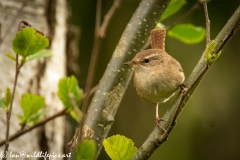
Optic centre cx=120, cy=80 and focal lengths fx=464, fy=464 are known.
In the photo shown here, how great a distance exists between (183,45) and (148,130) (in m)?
1.22

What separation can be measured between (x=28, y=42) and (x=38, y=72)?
3.40 feet

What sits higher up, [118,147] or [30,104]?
[118,147]

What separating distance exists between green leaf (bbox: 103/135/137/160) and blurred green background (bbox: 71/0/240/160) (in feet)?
13.7

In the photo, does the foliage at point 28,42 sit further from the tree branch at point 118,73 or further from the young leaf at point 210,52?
the young leaf at point 210,52

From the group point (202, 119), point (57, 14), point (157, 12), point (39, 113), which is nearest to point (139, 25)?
point (157, 12)

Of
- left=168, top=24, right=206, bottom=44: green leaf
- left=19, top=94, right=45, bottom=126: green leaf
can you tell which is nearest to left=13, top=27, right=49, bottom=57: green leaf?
left=19, top=94, right=45, bottom=126: green leaf

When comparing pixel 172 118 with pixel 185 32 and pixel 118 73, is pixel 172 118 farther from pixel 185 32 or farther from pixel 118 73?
pixel 185 32

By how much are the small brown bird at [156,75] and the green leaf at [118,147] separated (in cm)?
68

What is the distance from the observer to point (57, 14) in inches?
119

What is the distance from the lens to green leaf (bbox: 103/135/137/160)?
5.32 ft

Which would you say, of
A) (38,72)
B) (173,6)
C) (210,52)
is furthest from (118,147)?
(38,72)

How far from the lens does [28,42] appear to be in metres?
1.74

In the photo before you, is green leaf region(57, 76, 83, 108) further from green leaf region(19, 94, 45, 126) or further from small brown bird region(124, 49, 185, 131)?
small brown bird region(124, 49, 185, 131)

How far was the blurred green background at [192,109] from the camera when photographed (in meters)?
5.94
